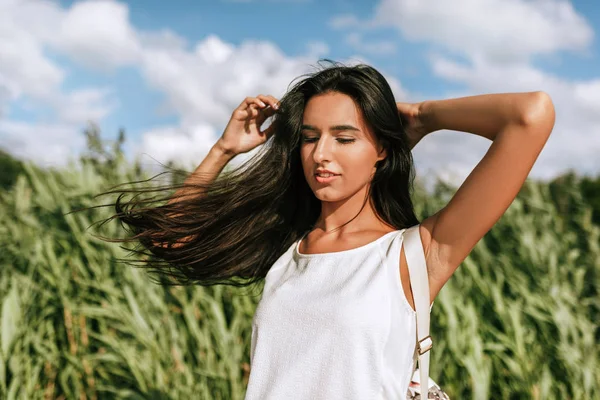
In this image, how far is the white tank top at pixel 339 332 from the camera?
5.22 ft

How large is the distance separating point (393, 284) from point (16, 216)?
337 centimetres

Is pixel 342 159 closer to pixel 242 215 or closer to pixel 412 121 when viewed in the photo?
pixel 412 121

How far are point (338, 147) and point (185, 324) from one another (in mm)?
1948

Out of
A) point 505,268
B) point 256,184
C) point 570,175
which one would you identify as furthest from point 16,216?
point 570,175

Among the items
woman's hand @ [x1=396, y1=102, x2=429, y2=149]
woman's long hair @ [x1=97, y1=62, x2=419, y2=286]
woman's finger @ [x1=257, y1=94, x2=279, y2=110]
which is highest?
woman's finger @ [x1=257, y1=94, x2=279, y2=110]

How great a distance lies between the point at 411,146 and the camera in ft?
6.28

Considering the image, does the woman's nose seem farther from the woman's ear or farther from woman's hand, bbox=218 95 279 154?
woman's hand, bbox=218 95 279 154

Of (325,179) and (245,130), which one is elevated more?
(245,130)

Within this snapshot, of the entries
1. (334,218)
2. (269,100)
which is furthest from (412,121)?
(269,100)

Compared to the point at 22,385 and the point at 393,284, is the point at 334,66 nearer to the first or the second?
the point at 393,284

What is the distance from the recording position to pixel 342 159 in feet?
5.87

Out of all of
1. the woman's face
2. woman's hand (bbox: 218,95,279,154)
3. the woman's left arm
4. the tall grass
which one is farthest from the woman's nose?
the tall grass

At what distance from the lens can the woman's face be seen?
179cm

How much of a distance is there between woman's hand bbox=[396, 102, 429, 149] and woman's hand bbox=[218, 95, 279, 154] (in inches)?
19.5
